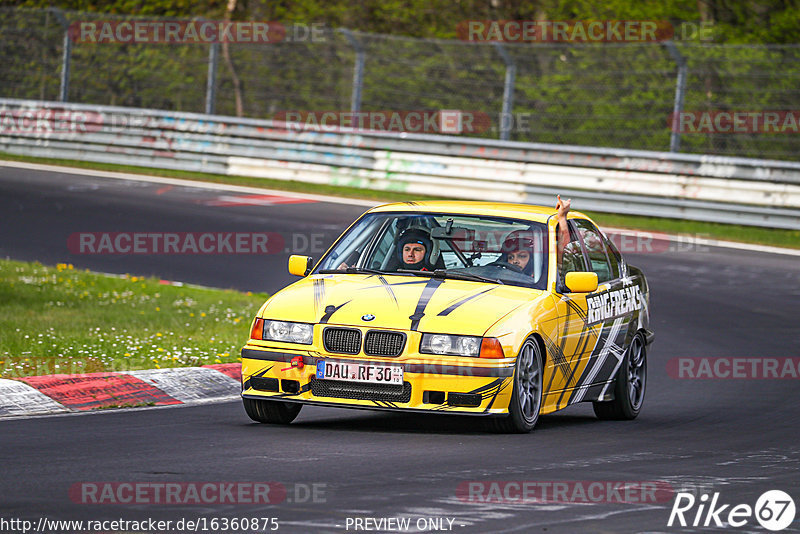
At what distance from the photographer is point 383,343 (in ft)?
27.3

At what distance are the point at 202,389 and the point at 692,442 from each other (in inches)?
142

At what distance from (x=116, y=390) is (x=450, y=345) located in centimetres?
269

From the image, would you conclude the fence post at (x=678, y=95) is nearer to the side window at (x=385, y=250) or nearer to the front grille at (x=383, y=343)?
the side window at (x=385, y=250)

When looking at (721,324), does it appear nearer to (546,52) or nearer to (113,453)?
(113,453)

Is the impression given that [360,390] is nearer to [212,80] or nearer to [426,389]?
[426,389]

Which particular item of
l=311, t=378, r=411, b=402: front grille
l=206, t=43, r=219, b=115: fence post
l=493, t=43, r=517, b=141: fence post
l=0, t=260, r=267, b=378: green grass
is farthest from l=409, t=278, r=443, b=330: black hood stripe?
l=206, t=43, r=219, b=115: fence post

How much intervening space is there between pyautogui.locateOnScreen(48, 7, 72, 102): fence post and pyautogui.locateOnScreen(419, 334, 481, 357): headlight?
21154 millimetres

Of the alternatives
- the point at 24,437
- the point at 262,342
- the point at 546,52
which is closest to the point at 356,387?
the point at 262,342

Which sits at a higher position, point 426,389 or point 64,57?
point 64,57

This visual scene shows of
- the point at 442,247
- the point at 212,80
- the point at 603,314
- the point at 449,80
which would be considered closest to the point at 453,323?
→ the point at 442,247

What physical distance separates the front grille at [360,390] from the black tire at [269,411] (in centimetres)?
48

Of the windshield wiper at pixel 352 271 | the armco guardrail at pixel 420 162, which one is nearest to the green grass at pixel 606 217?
the armco guardrail at pixel 420 162

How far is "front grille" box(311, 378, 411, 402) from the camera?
27.2ft

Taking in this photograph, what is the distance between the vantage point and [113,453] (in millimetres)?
7391
